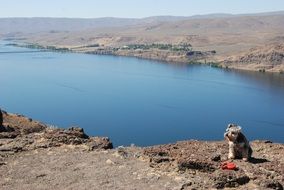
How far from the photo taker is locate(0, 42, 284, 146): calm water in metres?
46.7

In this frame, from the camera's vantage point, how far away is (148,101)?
60500mm

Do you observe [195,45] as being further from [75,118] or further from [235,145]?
[235,145]

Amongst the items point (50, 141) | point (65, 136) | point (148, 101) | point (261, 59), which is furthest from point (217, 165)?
point (261, 59)

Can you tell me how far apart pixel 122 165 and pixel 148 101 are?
160 feet

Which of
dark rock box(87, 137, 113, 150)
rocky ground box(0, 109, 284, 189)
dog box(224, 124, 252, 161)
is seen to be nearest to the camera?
rocky ground box(0, 109, 284, 189)

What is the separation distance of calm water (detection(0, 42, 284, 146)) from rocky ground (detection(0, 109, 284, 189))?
89.5 ft

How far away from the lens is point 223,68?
102m

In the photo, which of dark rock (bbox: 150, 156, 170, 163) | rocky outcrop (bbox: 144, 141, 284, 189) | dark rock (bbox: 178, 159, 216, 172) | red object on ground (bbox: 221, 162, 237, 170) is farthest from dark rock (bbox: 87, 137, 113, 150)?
red object on ground (bbox: 221, 162, 237, 170)

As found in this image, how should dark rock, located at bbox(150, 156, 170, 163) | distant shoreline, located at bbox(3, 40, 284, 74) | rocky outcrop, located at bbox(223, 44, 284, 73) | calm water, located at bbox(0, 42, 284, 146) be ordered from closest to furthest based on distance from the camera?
dark rock, located at bbox(150, 156, 170, 163), calm water, located at bbox(0, 42, 284, 146), rocky outcrop, located at bbox(223, 44, 284, 73), distant shoreline, located at bbox(3, 40, 284, 74)

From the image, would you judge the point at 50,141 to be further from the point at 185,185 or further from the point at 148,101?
the point at 148,101

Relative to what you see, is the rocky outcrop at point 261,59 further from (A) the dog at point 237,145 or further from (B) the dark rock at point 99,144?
(A) the dog at point 237,145

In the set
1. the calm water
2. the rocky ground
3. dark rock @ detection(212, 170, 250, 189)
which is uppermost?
dark rock @ detection(212, 170, 250, 189)

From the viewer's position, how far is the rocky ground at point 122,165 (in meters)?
10.3

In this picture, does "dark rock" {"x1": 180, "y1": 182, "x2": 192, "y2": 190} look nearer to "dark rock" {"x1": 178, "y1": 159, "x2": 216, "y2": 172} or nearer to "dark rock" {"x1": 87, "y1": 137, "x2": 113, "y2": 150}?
"dark rock" {"x1": 178, "y1": 159, "x2": 216, "y2": 172}
